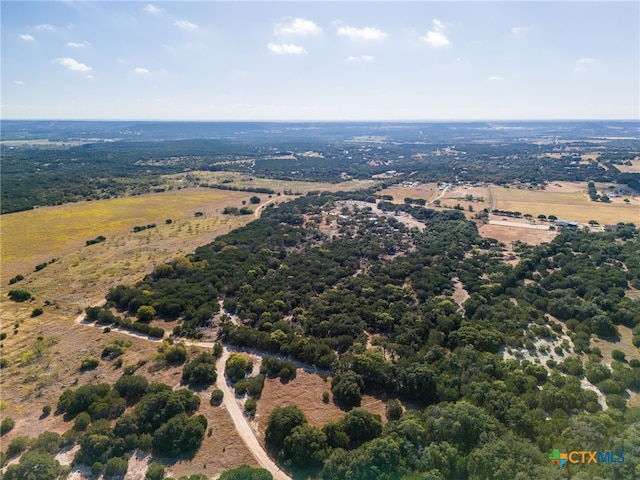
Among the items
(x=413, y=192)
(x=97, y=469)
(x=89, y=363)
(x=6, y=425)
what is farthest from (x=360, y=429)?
(x=413, y=192)

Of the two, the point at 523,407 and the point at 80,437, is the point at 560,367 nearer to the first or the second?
the point at 523,407

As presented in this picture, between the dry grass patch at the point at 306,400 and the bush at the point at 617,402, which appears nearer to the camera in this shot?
the bush at the point at 617,402

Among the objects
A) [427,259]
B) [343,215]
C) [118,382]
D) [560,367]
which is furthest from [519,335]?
[343,215]

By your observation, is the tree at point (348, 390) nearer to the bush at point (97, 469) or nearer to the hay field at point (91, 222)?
the bush at point (97, 469)

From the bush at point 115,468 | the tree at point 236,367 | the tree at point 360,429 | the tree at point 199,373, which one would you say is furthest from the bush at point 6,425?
the tree at point 360,429

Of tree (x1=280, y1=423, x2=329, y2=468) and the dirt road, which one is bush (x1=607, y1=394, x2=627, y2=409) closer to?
tree (x1=280, y1=423, x2=329, y2=468)

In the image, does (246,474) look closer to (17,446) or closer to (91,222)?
(17,446)

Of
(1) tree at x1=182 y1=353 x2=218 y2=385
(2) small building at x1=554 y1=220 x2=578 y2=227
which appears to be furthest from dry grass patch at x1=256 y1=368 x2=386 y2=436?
(2) small building at x1=554 y1=220 x2=578 y2=227
